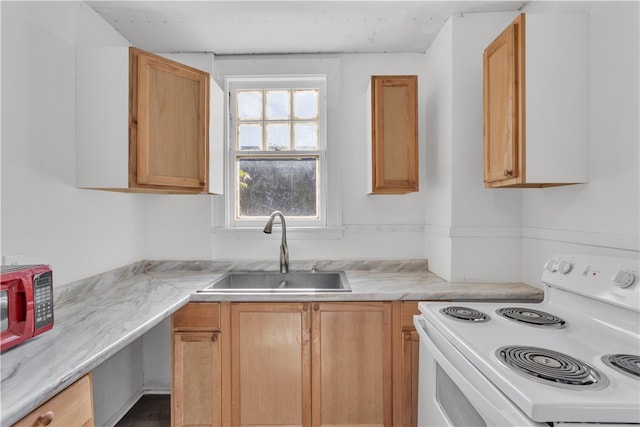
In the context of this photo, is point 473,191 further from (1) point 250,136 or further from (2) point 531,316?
(1) point 250,136

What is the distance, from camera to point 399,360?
1.65m

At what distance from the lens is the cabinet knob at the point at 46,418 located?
2.72 feet

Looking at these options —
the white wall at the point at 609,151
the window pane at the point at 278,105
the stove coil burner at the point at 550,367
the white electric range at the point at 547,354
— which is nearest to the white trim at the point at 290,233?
the window pane at the point at 278,105

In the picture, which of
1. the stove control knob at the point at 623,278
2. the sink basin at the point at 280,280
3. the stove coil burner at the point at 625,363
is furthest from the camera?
the sink basin at the point at 280,280

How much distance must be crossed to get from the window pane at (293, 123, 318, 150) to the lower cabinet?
1175 millimetres

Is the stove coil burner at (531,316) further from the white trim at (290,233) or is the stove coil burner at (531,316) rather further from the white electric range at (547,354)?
the white trim at (290,233)

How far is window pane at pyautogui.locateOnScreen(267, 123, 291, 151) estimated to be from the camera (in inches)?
92.1

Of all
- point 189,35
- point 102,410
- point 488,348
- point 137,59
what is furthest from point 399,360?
point 189,35

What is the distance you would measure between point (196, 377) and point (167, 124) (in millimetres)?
1316

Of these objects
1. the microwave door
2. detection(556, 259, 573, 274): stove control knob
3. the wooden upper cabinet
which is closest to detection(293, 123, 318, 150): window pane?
the wooden upper cabinet

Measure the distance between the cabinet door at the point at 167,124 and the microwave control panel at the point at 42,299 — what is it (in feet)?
2.01

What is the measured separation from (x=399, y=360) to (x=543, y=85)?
4.80 ft

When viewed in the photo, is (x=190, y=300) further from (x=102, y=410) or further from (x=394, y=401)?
(x=394, y=401)

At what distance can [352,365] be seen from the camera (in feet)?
5.45
